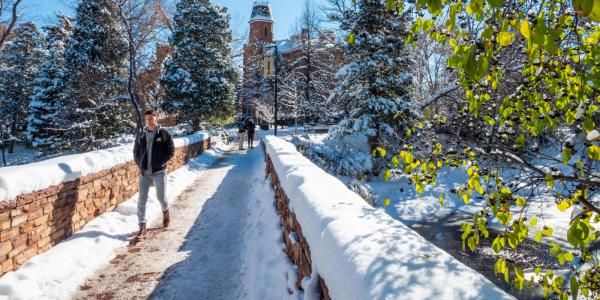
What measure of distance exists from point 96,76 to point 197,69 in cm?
521

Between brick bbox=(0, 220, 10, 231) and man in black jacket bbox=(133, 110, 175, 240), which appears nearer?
brick bbox=(0, 220, 10, 231)

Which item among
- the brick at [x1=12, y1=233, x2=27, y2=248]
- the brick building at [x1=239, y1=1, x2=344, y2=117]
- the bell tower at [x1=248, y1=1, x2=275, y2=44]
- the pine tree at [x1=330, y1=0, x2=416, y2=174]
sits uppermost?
the bell tower at [x1=248, y1=1, x2=275, y2=44]

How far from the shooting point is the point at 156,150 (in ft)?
17.3

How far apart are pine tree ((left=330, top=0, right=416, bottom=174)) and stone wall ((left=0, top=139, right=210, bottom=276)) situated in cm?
885

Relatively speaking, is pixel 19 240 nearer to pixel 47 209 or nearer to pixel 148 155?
pixel 47 209

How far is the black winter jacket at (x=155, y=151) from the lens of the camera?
17.3 ft

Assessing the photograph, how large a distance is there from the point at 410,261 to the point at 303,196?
163 cm

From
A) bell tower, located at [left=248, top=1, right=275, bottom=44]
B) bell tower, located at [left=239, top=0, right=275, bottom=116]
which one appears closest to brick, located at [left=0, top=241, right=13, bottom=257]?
bell tower, located at [left=239, top=0, right=275, bottom=116]

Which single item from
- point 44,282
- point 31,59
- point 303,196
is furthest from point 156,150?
point 31,59

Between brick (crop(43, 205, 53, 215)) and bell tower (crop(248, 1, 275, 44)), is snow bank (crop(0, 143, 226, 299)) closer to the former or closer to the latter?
brick (crop(43, 205, 53, 215))

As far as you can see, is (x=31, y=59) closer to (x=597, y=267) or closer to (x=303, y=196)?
(x=303, y=196)

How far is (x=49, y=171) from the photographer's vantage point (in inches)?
166

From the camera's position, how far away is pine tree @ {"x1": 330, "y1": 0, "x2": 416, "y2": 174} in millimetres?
12828

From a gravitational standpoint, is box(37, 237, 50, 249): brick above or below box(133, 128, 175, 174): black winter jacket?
below
